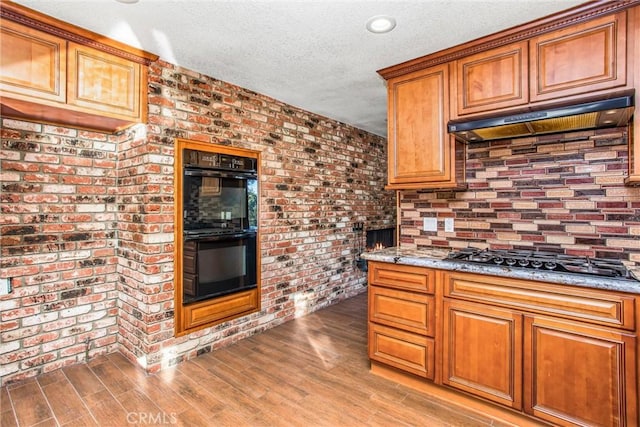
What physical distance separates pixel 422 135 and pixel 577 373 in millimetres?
1772

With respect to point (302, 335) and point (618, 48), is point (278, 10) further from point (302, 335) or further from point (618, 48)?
point (302, 335)

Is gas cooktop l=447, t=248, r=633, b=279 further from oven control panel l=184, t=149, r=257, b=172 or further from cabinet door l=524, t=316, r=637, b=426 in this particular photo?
oven control panel l=184, t=149, r=257, b=172

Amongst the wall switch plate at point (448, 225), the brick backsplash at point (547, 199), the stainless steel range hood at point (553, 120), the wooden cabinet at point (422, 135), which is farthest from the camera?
the wall switch plate at point (448, 225)

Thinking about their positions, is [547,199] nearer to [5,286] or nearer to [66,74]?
[66,74]

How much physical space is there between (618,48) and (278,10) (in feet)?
6.50

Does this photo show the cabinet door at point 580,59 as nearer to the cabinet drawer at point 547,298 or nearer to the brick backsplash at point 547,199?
the brick backsplash at point 547,199

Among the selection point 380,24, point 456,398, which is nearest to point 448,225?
point 456,398

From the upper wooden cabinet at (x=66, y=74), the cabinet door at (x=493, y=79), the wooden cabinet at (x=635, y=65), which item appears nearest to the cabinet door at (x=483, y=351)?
the wooden cabinet at (x=635, y=65)

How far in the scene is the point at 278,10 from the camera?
1.89 m

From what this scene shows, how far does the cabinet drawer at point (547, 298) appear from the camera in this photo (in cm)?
160

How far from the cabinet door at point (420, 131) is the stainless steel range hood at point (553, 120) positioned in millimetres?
167

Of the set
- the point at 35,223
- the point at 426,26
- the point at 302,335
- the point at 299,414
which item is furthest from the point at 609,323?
the point at 35,223

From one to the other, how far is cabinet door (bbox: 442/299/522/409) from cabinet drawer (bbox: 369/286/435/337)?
12 centimetres

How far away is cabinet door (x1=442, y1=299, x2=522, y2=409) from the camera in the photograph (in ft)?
6.15
